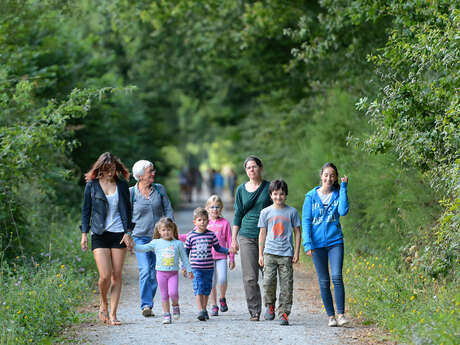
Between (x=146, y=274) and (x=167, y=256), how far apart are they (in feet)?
1.78

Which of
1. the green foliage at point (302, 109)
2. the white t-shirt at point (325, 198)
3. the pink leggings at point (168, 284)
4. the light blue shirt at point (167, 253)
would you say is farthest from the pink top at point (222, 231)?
the green foliage at point (302, 109)

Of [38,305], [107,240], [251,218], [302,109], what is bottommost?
[38,305]

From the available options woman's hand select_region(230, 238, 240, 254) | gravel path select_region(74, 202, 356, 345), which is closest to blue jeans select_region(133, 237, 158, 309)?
gravel path select_region(74, 202, 356, 345)

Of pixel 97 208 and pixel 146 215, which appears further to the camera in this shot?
pixel 146 215

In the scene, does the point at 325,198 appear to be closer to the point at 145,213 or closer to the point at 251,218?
the point at 251,218

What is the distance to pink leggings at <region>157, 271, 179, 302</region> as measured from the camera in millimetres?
8406

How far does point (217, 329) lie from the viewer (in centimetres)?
792

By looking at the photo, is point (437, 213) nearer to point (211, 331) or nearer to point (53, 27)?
point (211, 331)

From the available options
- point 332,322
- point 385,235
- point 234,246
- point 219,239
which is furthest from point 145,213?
point 385,235

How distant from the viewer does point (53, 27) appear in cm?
1855

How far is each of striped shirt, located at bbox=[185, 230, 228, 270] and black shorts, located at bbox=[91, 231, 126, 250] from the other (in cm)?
86

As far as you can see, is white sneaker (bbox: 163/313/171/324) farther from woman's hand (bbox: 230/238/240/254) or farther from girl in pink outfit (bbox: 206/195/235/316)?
woman's hand (bbox: 230/238/240/254)

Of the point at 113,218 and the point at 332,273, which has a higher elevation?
the point at 113,218

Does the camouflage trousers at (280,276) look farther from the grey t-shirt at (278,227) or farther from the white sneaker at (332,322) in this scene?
the white sneaker at (332,322)
